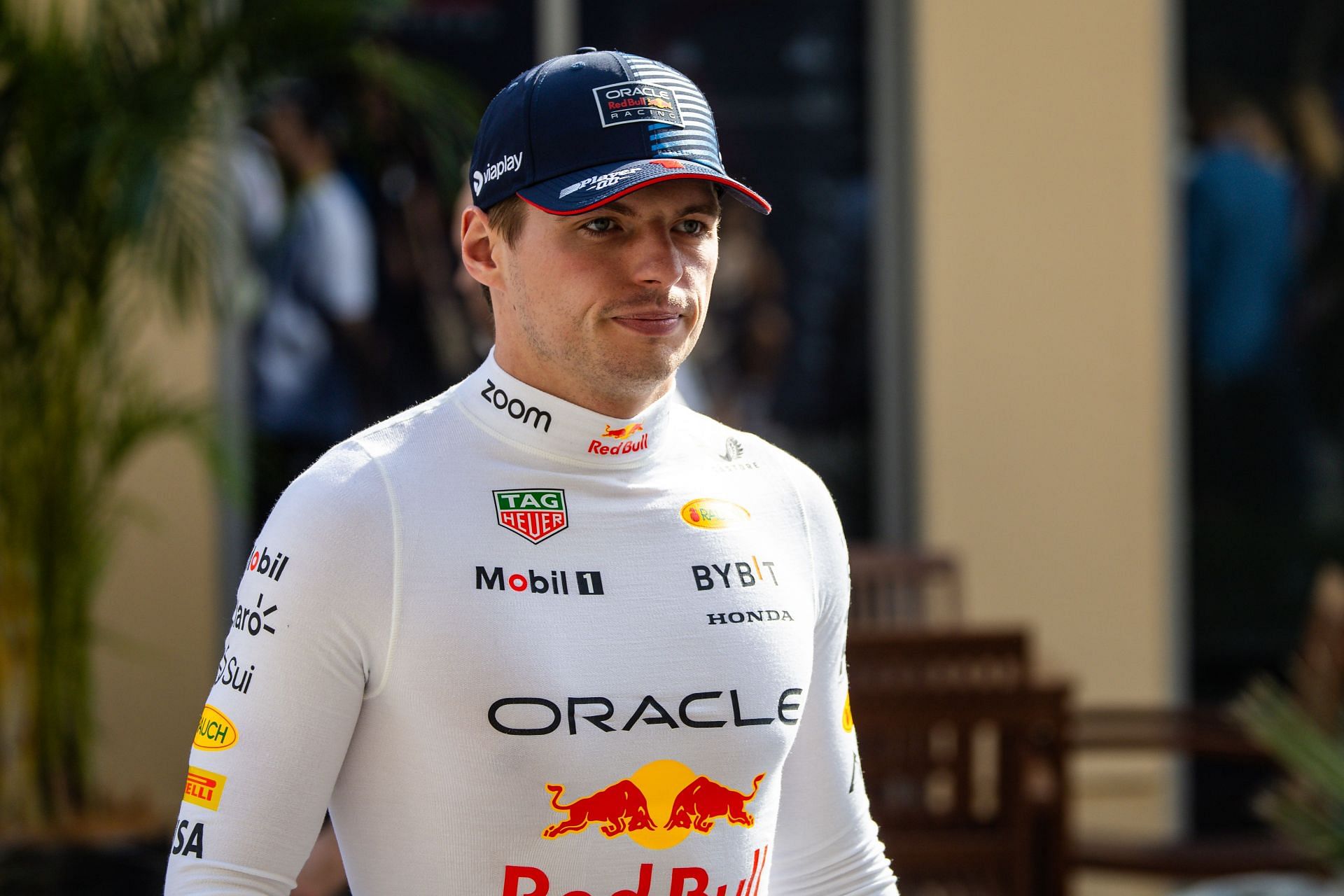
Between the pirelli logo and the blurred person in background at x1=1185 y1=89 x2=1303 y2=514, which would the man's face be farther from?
the blurred person in background at x1=1185 y1=89 x2=1303 y2=514

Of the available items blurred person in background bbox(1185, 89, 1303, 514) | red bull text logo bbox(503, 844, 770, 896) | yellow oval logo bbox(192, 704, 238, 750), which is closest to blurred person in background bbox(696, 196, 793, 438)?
blurred person in background bbox(1185, 89, 1303, 514)

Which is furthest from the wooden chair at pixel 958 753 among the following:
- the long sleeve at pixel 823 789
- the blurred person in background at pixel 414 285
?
the blurred person in background at pixel 414 285

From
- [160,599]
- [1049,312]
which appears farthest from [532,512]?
[1049,312]

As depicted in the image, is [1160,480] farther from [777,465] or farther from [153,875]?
[777,465]

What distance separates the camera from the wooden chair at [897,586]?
4785 millimetres

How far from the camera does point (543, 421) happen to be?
1.69 meters

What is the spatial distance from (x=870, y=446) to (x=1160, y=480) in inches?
37.6

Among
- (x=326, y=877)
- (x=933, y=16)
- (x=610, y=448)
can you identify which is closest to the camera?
(x=610, y=448)

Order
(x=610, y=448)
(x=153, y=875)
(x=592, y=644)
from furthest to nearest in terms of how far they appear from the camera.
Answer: (x=153, y=875) → (x=610, y=448) → (x=592, y=644)

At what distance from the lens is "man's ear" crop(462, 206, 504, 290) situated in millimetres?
1687

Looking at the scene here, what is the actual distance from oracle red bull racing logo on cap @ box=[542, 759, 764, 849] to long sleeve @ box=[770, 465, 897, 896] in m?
0.17

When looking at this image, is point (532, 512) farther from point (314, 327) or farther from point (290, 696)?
point (314, 327)

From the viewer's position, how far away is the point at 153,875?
4.17 meters

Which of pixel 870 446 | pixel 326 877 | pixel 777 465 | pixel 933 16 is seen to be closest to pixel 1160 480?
pixel 870 446
